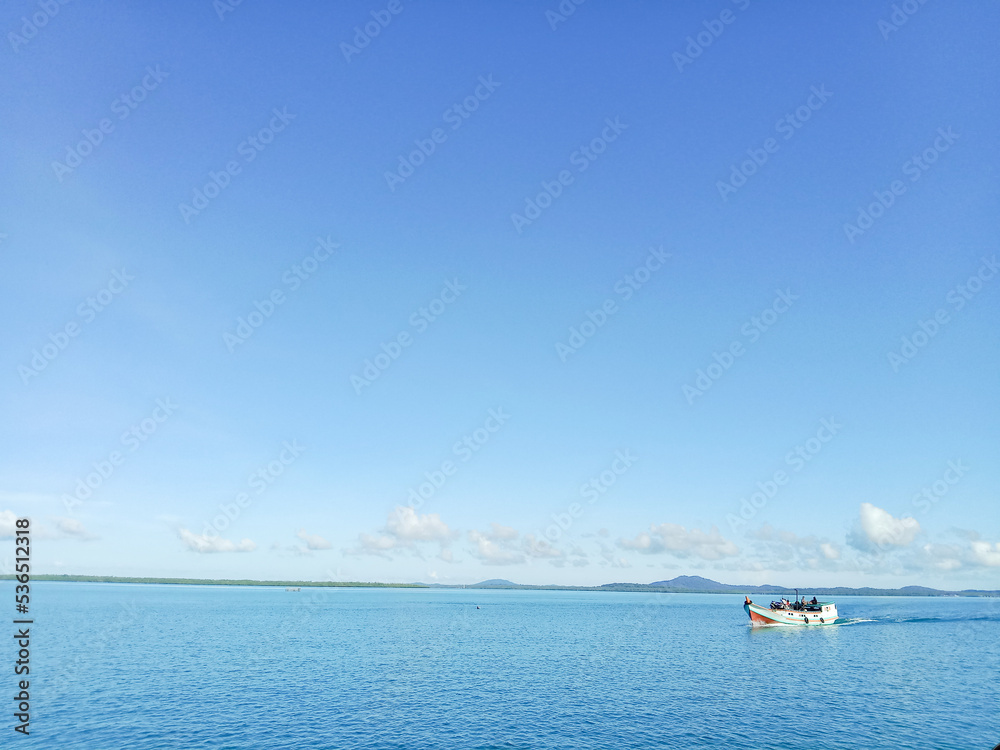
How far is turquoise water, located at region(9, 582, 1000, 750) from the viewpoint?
146 ft

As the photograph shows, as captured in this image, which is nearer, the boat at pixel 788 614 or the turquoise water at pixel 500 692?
the turquoise water at pixel 500 692

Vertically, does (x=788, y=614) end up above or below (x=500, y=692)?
below

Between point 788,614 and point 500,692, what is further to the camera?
point 788,614

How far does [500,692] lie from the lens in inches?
2334

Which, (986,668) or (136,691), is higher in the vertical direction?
(136,691)

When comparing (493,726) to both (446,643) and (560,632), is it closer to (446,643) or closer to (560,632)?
(446,643)

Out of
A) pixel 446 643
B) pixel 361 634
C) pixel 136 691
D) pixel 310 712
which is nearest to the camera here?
pixel 310 712

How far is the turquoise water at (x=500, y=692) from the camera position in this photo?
44.6m

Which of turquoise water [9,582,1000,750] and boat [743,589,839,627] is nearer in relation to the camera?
turquoise water [9,582,1000,750]

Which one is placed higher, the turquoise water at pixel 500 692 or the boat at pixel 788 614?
the turquoise water at pixel 500 692

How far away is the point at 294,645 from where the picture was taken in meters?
93.1

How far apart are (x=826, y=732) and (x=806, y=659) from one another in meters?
43.0

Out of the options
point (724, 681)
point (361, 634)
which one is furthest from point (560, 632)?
point (724, 681)

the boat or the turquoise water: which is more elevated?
the turquoise water
